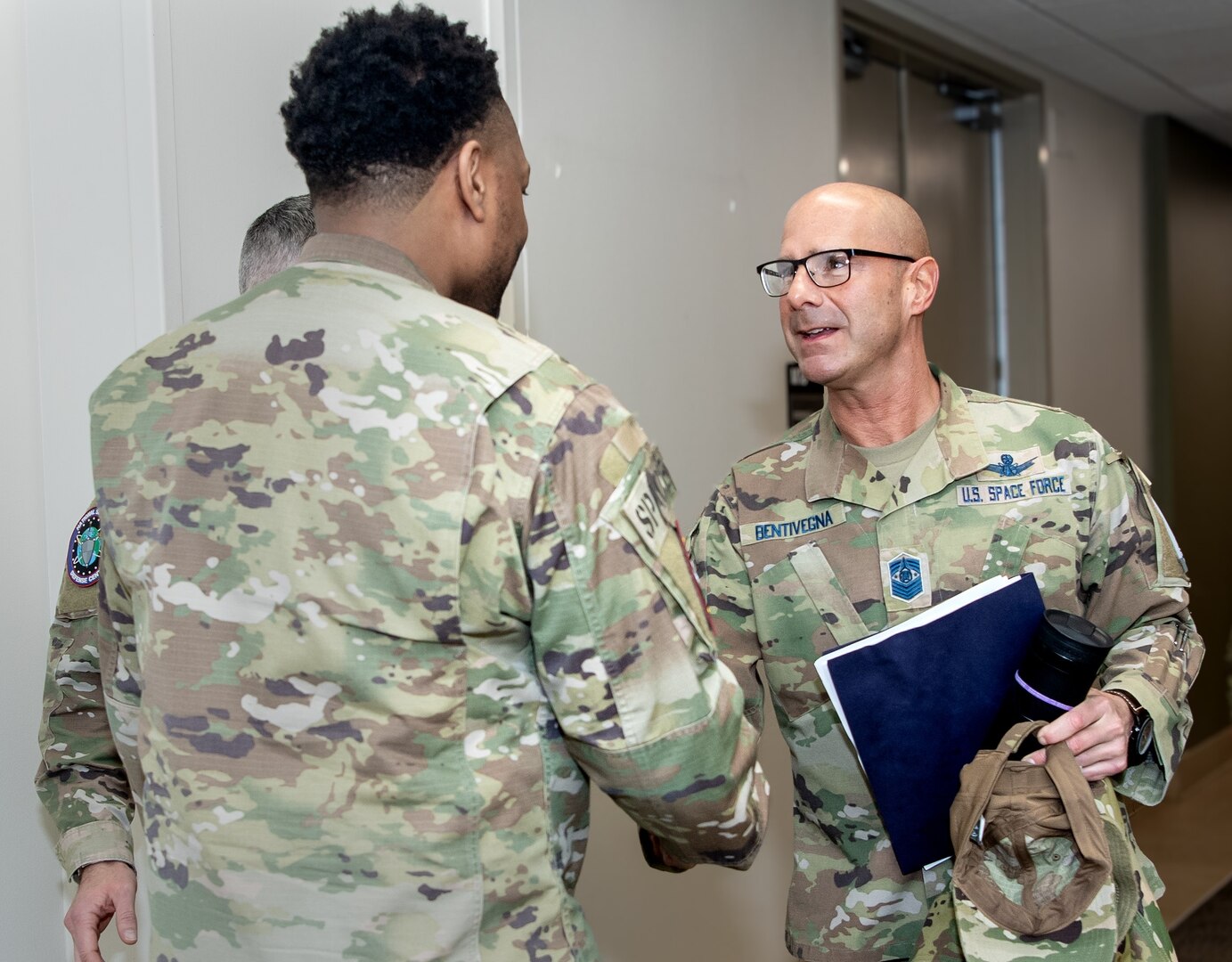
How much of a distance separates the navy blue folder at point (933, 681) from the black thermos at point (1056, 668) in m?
0.04

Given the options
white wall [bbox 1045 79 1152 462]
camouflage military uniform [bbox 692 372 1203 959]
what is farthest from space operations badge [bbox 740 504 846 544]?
white wall [bbox 1045 79 1152 462]

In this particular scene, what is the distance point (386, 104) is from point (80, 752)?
2.70 ft

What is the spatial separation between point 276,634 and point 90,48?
1.11m

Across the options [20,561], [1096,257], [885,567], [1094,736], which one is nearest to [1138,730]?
[1094,736]

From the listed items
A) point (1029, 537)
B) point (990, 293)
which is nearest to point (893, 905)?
point (1029, 537)

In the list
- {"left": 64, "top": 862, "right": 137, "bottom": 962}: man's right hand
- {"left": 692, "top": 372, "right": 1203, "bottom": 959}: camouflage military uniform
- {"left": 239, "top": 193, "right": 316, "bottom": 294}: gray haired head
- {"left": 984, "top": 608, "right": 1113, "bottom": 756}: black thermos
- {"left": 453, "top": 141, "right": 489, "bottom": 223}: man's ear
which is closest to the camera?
{"left": 453, "top": 141, "right": 489, "bottom": 223}: man's ear

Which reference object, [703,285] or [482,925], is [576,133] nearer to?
[703,285]

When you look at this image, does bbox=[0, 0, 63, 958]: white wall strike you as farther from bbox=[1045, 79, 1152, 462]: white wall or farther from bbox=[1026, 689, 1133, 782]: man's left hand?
bbox=[1045, 79, 1152, 462]: white wall

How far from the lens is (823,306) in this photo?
1.75m

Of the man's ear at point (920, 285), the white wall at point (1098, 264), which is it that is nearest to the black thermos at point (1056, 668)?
the man's ear at point (920, 285)

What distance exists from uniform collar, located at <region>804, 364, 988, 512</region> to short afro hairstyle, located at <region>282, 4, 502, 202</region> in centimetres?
85

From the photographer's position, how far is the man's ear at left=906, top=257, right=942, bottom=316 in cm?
180

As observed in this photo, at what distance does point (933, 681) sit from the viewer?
1.56 meters

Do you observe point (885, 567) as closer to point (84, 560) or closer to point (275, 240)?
point (275, 240)
